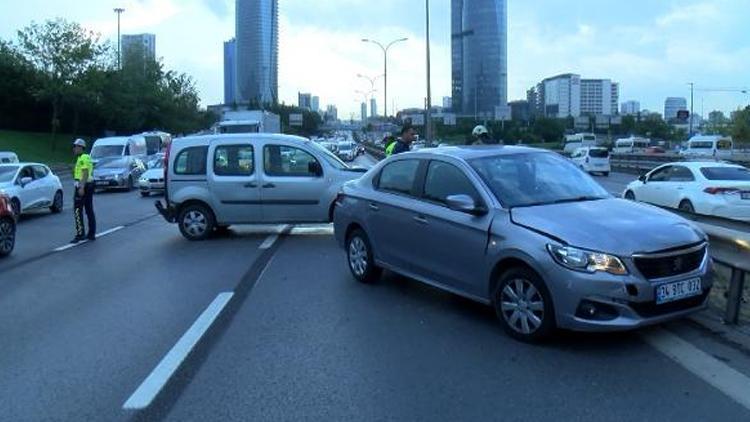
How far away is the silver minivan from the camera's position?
44.7 ft

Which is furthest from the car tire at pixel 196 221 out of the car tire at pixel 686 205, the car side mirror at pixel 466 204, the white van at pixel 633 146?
the white van at pixel 633 146

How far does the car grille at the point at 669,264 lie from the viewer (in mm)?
5854

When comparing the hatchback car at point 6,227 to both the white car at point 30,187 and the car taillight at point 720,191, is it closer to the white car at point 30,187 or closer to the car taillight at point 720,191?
the white car at point 30,187

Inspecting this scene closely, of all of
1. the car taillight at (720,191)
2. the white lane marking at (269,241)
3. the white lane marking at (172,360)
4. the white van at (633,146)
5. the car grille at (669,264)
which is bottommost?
the white lane marking at (172,360)

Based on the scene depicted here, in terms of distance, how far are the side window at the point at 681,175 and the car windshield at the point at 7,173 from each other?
15.8 meters

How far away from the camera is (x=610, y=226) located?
612cm

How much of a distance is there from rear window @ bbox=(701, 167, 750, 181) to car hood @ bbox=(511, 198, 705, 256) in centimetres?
1132

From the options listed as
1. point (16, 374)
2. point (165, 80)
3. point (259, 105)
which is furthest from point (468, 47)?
point (16, 374)

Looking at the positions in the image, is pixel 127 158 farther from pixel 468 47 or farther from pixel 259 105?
pixel 259 105

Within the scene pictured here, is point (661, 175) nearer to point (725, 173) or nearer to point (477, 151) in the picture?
point (725, 173)

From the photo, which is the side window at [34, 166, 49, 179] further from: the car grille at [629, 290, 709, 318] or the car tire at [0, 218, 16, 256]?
the car grille at [629, 290, 709, 318]

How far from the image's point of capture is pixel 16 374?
577cm

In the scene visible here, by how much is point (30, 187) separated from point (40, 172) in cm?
139

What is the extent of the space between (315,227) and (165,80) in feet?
251
